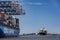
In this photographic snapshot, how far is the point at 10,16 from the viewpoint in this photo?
3.29 meters

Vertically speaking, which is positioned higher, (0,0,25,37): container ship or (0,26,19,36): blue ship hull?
(0,0,25,37): container ship

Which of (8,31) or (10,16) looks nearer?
(10,16)

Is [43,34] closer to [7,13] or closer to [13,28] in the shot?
[13,28]

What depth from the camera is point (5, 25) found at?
3.63 metres

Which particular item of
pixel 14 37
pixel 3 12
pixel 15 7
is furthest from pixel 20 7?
pixel 14 37

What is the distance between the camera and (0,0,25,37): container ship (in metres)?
3.18

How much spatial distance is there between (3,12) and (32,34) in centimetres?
58

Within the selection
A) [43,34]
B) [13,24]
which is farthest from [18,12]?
[43,34]

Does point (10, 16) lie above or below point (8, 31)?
above

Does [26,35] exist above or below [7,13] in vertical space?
below

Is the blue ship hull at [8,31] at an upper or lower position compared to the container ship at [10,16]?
lower

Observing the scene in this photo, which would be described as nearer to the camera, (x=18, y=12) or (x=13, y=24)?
(x=18, y=12)

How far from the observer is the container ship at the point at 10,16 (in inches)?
125

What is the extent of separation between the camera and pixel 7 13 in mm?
3211
